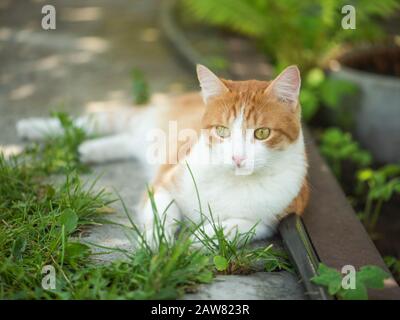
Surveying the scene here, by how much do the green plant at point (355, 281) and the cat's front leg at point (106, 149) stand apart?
6.25ft

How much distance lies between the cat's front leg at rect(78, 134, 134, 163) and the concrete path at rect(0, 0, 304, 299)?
7 centimetres

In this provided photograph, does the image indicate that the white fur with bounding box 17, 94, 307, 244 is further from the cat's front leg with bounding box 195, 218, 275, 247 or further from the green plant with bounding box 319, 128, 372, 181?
the green plant with bounding box 319, 128, 372, 181

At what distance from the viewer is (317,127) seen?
529cm

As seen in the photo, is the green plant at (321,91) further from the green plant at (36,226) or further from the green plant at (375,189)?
the green plant at (36,226)

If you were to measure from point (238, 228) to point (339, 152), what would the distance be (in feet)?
5.87

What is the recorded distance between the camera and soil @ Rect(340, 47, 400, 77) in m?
5.35

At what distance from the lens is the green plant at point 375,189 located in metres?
3.47

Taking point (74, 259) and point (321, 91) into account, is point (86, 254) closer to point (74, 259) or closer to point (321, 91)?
point (74, 259)

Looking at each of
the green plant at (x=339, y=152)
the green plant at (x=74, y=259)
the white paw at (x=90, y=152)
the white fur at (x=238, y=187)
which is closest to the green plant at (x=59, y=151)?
the white paw at (x=90, y=152)

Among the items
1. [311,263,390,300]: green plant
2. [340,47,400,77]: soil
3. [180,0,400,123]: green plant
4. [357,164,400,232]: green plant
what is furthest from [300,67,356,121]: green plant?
[311,263,390,300]: green plant

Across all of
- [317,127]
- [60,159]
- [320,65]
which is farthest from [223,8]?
[60,159]

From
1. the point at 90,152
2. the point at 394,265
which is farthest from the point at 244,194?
the point at 90,152

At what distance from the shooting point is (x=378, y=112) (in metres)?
4.82
